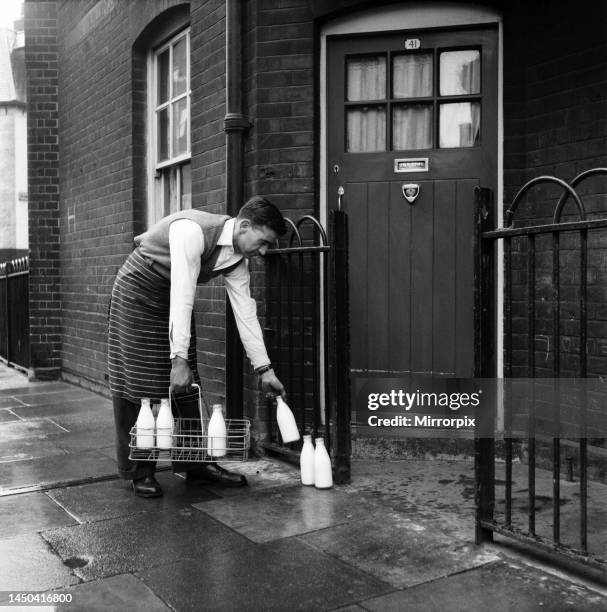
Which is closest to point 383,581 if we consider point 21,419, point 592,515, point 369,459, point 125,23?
point 592,515

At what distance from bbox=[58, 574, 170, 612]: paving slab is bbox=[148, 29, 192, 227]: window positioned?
13.8 ft

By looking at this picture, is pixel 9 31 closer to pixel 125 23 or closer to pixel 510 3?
pixel 125 23

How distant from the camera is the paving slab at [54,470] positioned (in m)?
5.03

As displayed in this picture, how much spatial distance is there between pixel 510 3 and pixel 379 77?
39.2 inches

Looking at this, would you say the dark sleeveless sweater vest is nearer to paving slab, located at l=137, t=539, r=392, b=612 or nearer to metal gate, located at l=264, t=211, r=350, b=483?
metal gate, located at l=264, t=211, r=350, b=483

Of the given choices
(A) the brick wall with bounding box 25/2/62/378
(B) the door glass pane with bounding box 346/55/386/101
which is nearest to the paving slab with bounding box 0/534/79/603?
(B) the door glass pane with bounding box 346/55/386/101

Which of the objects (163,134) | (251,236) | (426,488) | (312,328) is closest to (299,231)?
(312,328)

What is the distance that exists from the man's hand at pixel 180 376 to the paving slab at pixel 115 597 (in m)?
1.14

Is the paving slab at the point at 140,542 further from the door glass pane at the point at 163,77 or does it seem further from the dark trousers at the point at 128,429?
the door glass pane at the point at 163,77

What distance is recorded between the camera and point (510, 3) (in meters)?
5.18

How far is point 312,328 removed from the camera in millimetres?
5266

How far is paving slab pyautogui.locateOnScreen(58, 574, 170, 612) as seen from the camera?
3105mm

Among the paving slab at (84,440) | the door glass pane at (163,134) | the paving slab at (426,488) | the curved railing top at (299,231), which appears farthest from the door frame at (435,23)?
the door glass pane at (163,134)

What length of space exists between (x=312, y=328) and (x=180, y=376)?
4.14 feet
